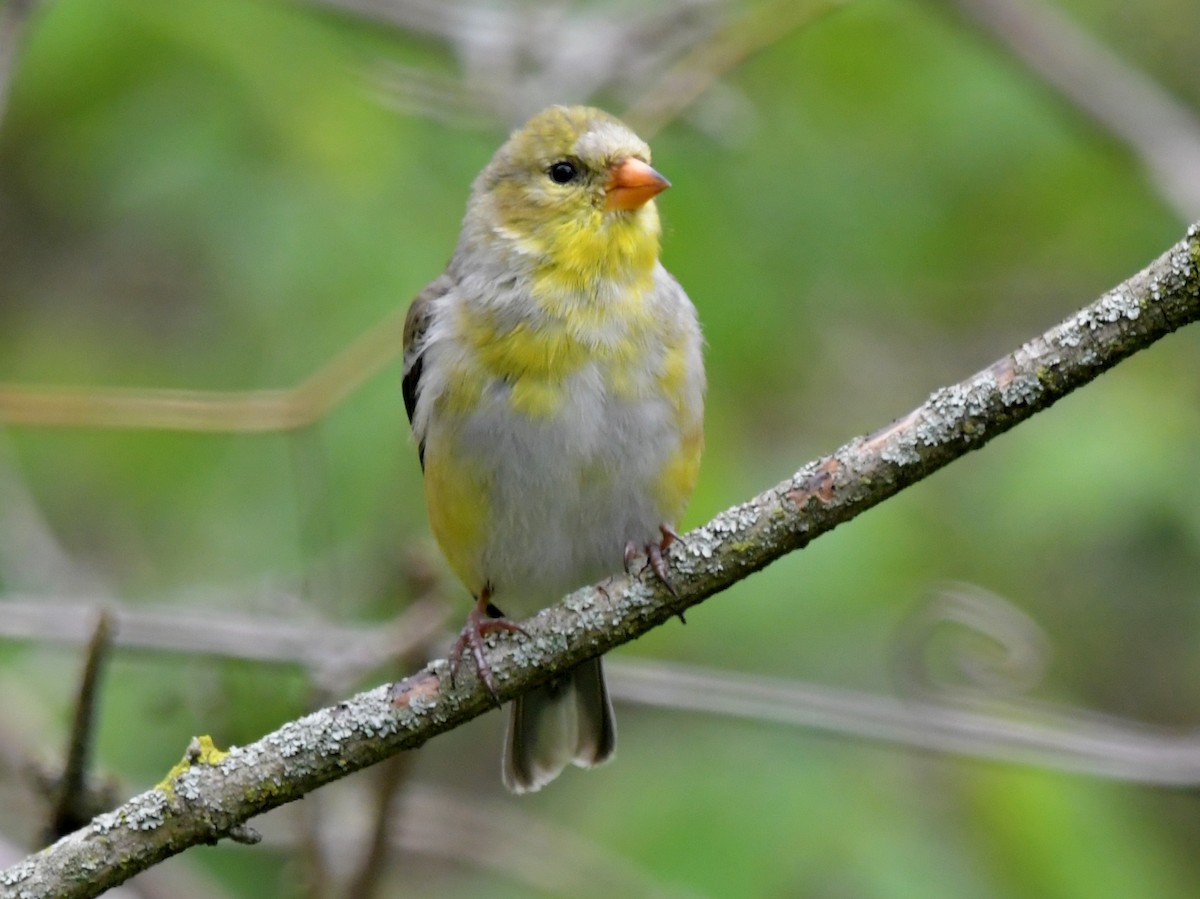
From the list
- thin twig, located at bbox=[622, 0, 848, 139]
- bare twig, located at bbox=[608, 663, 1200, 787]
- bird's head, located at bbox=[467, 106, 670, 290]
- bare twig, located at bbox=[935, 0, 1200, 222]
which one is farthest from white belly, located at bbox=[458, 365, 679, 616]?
bare twig, located at bbox=[935, 0, 1200, 222]

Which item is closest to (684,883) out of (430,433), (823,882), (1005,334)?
(823,882)

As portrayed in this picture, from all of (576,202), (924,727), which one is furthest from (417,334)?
(924,727)

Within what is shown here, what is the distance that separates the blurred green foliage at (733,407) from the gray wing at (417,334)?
1.54 feet

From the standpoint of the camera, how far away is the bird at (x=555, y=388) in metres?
3.97

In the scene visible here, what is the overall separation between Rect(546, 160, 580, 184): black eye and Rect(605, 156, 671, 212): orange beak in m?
0.11

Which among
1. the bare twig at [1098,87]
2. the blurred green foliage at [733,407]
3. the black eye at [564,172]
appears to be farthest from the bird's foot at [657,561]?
the bare twig at [1098,87]

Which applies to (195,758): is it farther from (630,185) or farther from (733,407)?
(733,407)

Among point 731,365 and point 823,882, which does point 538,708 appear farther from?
point 731,365

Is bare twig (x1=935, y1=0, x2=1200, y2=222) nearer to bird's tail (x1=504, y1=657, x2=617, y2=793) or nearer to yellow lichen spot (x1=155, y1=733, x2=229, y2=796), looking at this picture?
bird's tail (x1=504, y1=657, x2=617, y2=793)

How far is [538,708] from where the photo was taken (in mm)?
4473

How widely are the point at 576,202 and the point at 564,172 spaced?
0.43 feet

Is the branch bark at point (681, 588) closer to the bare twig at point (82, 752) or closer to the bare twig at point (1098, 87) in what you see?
the bare twig at point (82, 752)

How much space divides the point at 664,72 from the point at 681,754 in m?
2.50

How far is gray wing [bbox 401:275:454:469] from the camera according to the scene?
4.36m
